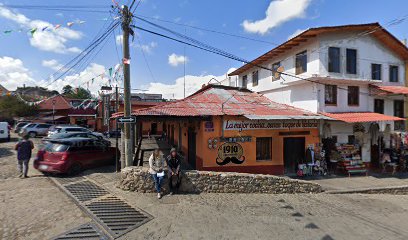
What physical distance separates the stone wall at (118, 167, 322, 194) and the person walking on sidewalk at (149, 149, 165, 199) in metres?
0.35

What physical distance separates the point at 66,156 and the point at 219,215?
24.0 feet

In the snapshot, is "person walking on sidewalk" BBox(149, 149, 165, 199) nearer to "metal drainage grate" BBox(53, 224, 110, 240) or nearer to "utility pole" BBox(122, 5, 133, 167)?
"utility pole" BBox(122, 5, 133, 167)

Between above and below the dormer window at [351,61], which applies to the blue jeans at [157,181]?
below

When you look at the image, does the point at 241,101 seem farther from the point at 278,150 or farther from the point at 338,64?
the point at 338,64

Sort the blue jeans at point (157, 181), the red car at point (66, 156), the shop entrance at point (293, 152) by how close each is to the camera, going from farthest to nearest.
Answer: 1. the shop entrance at point (293, 152)
2. the red car at point (66, 156)
3. the blue jeans at point (157, 181)

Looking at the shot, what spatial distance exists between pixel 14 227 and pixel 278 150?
1071 centimetres

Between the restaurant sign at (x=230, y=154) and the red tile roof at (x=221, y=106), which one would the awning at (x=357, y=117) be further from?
the restaurant sign at (x=230, y=154)

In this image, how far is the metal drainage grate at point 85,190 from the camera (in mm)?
7895

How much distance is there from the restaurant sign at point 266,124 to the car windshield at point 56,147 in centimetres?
728

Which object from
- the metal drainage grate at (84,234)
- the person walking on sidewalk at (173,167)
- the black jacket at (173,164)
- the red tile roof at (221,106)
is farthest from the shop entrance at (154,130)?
the metal drainage grate at (84,234)

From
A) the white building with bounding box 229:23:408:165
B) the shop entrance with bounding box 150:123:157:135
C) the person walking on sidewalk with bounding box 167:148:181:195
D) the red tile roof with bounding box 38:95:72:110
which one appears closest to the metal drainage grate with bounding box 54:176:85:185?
the person walking on sidewalk with bounding box 167:148:181:195

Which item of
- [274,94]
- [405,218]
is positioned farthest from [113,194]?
[274,94]

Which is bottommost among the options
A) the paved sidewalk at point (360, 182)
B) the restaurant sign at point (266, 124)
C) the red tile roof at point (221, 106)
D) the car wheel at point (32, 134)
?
the paved sidewalk at point (360, 182)

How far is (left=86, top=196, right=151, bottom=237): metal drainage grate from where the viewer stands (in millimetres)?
5898
